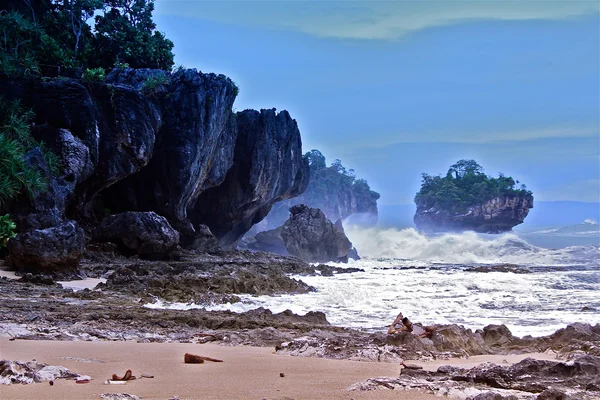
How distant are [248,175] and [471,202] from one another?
42448 mm

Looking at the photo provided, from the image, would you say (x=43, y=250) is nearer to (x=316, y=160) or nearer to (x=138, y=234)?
(x=138, y=234)

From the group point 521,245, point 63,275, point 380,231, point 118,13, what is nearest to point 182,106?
point 118,13

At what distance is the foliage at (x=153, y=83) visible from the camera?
27.8 meters

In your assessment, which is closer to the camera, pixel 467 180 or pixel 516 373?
pixel 516 373

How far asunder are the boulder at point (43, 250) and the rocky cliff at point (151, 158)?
0.03 metres

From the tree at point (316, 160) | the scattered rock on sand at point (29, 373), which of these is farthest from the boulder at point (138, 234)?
the tree at point (316, 160)

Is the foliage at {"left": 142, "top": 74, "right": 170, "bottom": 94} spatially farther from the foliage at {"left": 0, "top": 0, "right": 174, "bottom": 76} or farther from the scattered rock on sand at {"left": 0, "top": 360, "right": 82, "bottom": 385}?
the scattered rock on sand at {"left": 0, "top": 360, "right": 82, "bottom": 385}

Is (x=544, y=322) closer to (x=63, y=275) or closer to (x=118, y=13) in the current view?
(x=63, y=275)

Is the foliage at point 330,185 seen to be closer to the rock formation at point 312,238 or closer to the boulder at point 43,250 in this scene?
the rock formation at point 312,238

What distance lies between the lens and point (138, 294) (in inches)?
523

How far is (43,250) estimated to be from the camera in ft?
49.8

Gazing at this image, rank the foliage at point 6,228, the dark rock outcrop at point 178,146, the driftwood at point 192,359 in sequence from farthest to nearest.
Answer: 1. the dark rock outcrop at point 178,146
2. the foliage at point 6,228
3. the driftwood at point 192,359

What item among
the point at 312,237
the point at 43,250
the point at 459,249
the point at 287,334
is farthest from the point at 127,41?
the point at 459,249

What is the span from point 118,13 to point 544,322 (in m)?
32.8
